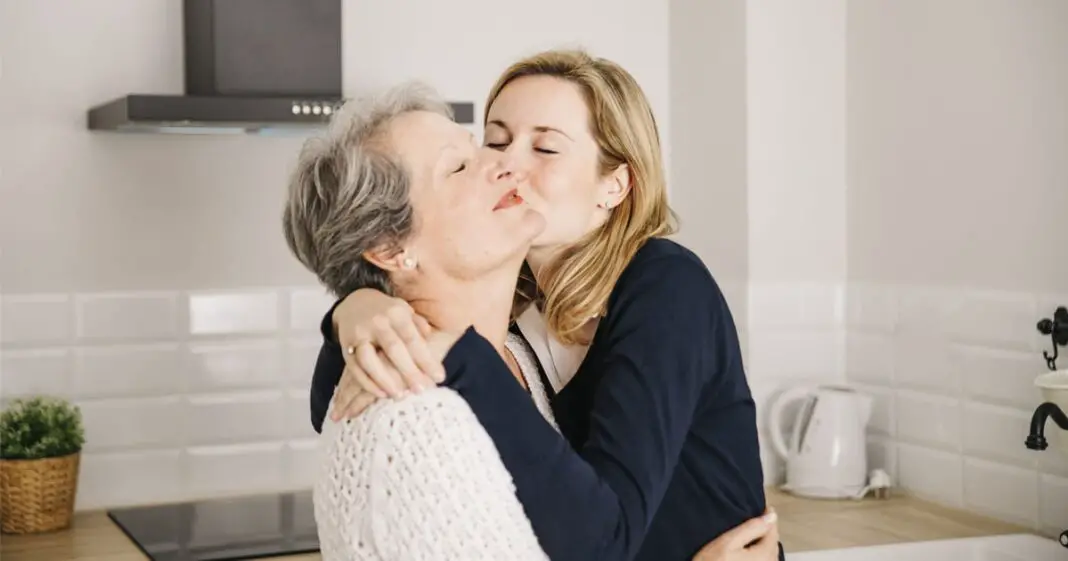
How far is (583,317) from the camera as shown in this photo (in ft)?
5.90

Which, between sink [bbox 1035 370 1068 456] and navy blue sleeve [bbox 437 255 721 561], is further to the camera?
sink [bbox 1035 370 1068 456]

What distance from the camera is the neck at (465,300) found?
164 centimetres

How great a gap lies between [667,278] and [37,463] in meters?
1.58

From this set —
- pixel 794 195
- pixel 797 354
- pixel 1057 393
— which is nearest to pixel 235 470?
pixel 797 354

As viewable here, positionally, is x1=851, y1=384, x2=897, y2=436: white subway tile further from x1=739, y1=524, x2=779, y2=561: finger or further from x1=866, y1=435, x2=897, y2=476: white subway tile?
x1=739, y1=524, x2=779, y2=561: finger

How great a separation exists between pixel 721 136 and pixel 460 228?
1.77 meters

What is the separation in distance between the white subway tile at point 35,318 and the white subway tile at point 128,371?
0.07 m

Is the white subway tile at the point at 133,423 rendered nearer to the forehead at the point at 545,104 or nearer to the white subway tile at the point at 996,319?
the forehead at the point at 545,104

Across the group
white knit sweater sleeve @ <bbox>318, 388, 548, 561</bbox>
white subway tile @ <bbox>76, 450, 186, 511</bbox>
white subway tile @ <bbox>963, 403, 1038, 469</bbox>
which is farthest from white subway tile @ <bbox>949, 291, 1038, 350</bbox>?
white subway tile @ <bbox>76, 450, 186, 511</bbox>

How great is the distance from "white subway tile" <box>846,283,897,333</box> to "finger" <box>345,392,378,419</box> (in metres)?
1.88

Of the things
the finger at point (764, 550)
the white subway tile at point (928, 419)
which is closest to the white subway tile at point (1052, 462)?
the white subway tile at point (928, 419)

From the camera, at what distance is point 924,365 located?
9.81 feet

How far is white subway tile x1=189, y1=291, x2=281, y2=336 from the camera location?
9.94 ft

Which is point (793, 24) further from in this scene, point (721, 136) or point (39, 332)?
point (39, 332)
